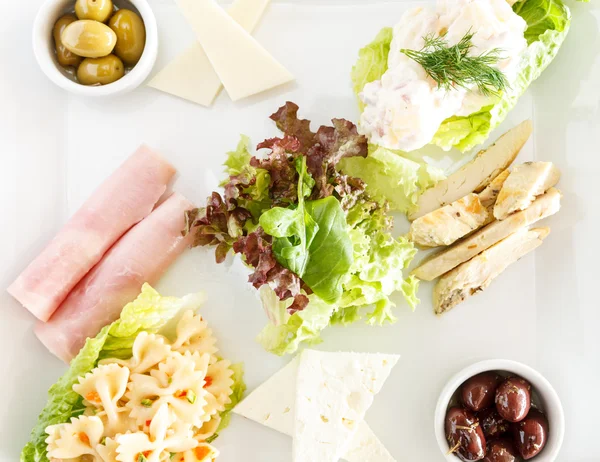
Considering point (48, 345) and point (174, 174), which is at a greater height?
point (174, 174)

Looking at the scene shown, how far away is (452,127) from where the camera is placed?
279 cm

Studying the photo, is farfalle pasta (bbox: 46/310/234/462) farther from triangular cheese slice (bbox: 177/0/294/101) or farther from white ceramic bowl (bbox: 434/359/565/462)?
triangular cheese slice (bbox: 177/0/294/101)

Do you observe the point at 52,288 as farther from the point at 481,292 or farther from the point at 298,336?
the point at 481,292

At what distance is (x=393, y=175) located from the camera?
2736 millimetres

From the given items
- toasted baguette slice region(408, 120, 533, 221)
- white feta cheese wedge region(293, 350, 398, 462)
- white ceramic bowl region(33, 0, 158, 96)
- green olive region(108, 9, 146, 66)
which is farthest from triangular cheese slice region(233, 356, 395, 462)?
green olive region(108, 9, 146, 66)

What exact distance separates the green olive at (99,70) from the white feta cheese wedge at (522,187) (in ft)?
5.88

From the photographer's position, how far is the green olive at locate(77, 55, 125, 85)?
8.91ft

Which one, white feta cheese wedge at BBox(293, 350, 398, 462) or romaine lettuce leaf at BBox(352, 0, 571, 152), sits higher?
romaine lettuce leaf at BBox(352, 0, 571, 152)

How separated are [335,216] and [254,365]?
2.80 ft

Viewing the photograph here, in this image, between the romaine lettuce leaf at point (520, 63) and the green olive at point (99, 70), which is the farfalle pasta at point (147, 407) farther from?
the romaine lettuce leaf at point (520, 63)

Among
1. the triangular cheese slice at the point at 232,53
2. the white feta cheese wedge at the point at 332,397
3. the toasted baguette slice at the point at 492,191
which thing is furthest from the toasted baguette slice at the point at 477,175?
the triangular cheese slice at the point at 232,53

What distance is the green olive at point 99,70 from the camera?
2.71m

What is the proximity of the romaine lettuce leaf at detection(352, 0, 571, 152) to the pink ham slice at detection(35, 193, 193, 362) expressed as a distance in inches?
41.1

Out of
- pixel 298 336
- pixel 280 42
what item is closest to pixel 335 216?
pixel 298 336
